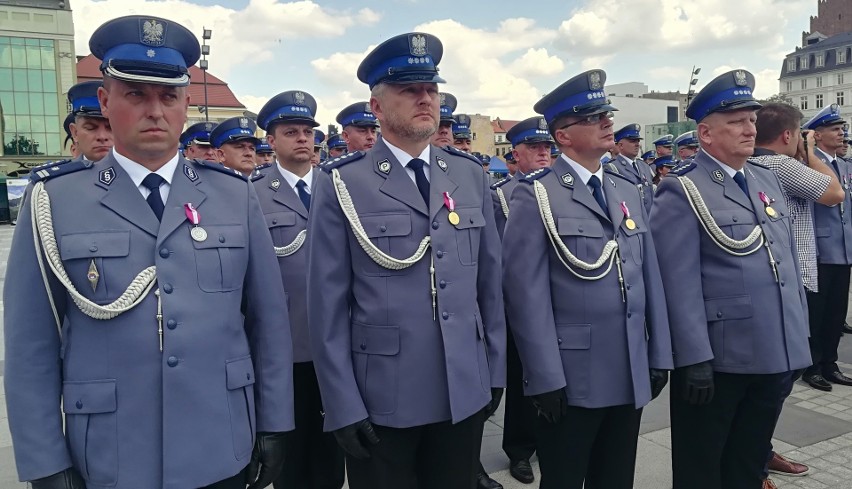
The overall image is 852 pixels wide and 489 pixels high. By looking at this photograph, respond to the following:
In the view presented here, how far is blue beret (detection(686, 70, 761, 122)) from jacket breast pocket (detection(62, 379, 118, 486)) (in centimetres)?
314

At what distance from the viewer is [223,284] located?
2092 millimetres

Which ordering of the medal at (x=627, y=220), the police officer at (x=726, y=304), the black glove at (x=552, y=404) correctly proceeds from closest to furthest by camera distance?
the black glove at (x=552, y=404)
the medal at (x=627, y=220)
the police officer at (x=726, y=304)

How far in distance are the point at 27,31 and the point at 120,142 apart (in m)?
51.9

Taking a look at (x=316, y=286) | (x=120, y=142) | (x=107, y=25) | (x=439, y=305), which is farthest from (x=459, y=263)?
(x=107, y=25)

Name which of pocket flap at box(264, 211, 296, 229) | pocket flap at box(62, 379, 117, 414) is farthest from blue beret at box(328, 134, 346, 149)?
pocket flap at box(62, 379, 117, 414)

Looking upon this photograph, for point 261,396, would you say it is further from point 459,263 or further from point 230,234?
point 459,263

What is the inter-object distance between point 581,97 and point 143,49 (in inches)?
77.2

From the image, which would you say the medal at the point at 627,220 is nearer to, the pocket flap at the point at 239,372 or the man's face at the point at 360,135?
the pocket flap at the point at 239,372

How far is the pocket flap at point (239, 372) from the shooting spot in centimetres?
207

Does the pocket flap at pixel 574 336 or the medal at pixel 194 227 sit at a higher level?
the medal at pixel 194 227

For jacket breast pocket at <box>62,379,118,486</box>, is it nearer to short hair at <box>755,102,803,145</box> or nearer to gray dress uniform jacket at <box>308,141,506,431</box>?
gray dress uniform jacket at <box>308,141,506,431</box>

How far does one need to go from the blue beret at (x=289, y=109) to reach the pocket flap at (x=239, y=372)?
7.46 feet

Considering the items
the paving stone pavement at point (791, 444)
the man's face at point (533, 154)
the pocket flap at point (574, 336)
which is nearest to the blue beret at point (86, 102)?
the paving stone pavement at point (791, 444)

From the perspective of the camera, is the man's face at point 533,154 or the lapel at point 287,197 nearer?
the lapel at point 287,197
